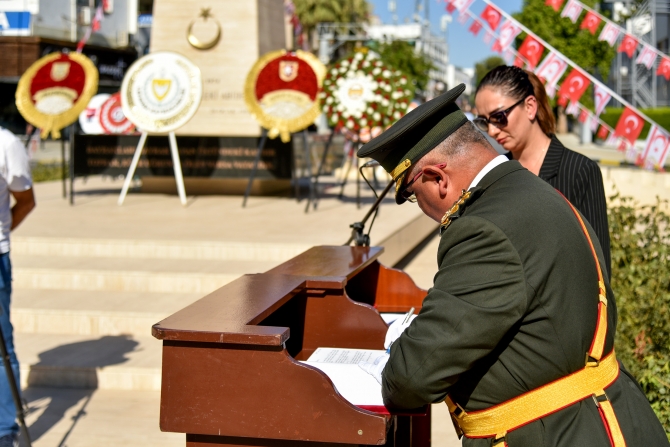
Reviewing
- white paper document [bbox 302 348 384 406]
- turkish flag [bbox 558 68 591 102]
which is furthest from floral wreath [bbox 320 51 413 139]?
white paper document [bbox 302 348 384 406]

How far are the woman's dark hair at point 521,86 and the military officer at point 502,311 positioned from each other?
4.41 feet

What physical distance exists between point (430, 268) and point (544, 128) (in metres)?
5.53

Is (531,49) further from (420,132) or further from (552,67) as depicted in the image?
(420,132)

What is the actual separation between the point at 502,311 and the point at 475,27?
12.1m

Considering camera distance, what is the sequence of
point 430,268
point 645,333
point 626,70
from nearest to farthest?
point 645,333
point 430,268
point 626,70

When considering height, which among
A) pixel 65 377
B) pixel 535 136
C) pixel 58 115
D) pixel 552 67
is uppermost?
pixel 535 136

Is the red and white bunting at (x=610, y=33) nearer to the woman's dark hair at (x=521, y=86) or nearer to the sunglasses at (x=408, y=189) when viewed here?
the woman's dark hair at (x=521, y=86)

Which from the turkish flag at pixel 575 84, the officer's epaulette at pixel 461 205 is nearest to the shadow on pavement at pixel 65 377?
the officer's epaulette at pixel 461 205

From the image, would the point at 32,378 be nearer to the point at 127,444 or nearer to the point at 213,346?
the point at 127,444

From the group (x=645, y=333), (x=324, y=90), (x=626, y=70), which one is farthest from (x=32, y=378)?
(x=626, y=70)

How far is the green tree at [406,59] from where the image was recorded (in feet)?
138

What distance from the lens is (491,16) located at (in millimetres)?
12234

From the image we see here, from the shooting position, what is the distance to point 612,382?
1.87m

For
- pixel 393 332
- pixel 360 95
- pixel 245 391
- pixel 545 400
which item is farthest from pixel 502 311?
pixel 360 95
